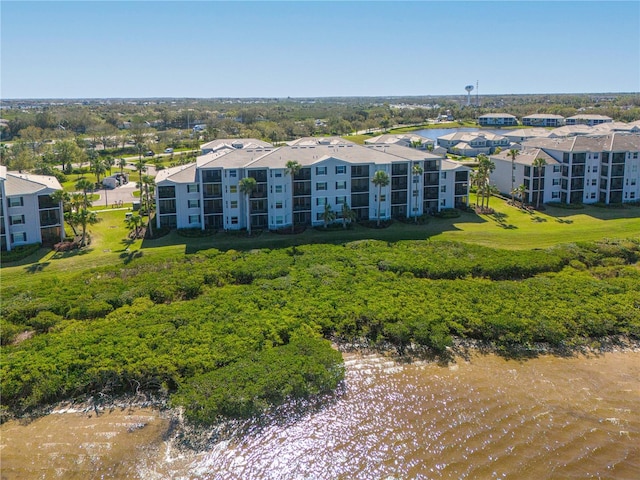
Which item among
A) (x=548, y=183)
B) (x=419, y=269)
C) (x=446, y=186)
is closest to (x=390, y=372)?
(x=419, y=269)

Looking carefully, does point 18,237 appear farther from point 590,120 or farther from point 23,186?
point 590,120

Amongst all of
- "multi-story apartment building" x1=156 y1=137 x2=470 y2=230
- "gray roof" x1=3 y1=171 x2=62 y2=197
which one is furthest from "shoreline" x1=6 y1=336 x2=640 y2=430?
"gray roof" x1=3 y1=171 x2=62 y2=197

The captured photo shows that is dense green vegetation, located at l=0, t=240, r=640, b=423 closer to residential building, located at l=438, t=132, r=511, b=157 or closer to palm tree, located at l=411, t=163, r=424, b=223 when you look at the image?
palm tree, located at l=411, t=163, r=424, b=223

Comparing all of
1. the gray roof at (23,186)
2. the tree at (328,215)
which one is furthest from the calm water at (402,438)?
the gray roof at (23,186)

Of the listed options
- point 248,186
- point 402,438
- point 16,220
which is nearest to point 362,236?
point 248,186

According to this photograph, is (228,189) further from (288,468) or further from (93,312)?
(288,468)

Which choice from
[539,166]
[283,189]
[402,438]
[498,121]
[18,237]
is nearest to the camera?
[402,438]
